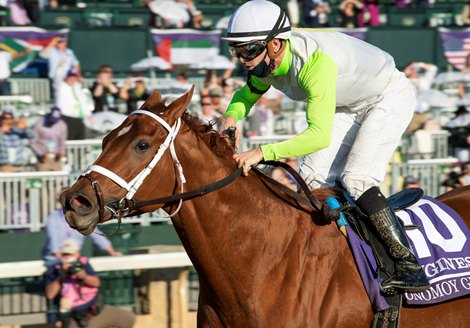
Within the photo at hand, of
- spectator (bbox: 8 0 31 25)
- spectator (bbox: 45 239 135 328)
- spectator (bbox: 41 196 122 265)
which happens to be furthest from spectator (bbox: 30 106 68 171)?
spectator (bbox: 8 0 31 25)

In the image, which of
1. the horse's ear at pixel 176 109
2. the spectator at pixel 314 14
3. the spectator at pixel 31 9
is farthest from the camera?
the spectator at pixel 314 14

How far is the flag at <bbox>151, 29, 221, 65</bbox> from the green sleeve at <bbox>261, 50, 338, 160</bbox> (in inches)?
386

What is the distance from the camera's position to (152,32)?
14.2 m

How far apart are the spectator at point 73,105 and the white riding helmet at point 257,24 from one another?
6557mm

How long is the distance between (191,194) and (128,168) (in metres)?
0.32

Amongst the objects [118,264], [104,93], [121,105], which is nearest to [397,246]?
[118,264]

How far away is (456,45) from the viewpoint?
16125 mm

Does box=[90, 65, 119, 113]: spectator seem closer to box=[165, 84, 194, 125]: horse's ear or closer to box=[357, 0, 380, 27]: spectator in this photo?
box=[357, 0, 380, 27]: spectator

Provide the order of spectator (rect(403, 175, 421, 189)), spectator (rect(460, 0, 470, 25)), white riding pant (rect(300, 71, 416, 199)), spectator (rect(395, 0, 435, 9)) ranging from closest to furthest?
white riding pant (rect(300, 71, 416, 199)), spectator (rect(403, 175, 421, 189)), spectator (rect(395, 0, 435, 9)), spectator (rect(460, 0, 470, 25))

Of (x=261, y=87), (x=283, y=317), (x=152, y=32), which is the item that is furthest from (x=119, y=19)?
(x=283, y=317)

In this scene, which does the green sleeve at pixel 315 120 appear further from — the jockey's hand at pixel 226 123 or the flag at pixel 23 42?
the flag at pixel 23 42

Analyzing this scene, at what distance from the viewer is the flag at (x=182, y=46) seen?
1407 centimetres

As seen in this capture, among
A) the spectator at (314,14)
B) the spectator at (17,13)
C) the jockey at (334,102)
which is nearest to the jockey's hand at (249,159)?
the jockey at (334,102)

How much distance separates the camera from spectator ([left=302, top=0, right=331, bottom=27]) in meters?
15.3
